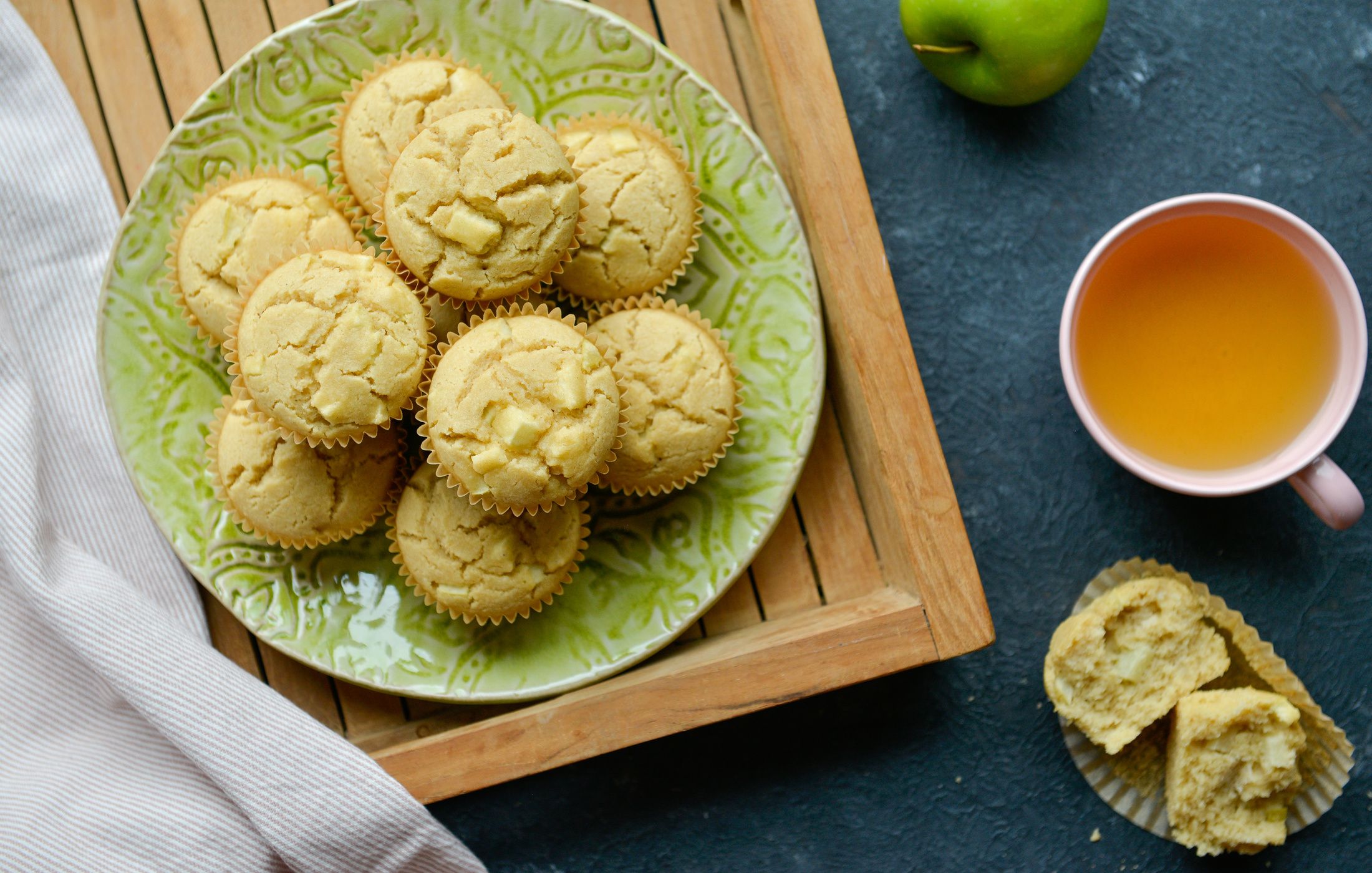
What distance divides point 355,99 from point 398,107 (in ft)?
0.33

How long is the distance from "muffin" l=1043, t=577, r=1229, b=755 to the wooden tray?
13.9 inches

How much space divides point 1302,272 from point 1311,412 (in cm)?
22

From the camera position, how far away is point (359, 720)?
1520mm

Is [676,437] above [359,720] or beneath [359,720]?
above

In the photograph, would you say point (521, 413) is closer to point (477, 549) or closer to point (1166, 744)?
point (477, 549)

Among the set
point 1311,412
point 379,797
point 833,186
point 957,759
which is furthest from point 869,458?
point 379,797

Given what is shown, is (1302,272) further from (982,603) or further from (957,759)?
(957,759)

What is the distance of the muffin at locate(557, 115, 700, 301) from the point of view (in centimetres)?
135

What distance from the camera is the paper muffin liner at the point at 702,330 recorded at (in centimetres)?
140

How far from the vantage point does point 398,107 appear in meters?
1.35

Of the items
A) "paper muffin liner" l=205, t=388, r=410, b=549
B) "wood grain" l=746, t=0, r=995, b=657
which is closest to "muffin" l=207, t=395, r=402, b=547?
"paper muffin liner" l=205, t=388, r=410, b=549

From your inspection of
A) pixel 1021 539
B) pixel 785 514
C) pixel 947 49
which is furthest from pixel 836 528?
pixel 947 49

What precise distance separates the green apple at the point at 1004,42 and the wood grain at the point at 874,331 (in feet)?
1.09

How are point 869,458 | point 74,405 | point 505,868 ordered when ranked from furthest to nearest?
point 505,868
point 74,405
point 869,458
